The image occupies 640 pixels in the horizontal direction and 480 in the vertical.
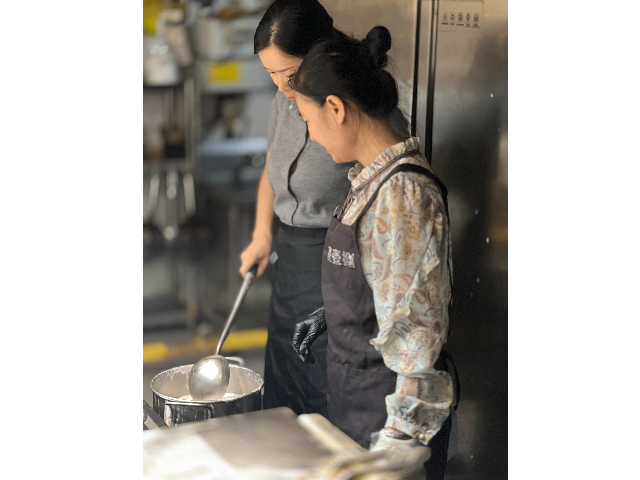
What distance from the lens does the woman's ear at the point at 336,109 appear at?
1383 mm

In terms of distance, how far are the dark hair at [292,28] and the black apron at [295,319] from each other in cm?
44

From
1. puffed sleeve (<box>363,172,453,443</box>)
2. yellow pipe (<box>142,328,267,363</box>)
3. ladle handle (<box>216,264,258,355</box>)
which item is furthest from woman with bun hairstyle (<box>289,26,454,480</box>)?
yellow pipe (<box>142,328,267,363</box>)

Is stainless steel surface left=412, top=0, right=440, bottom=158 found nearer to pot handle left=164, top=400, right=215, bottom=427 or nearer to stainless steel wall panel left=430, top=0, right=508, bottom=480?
stainless steel wall panel left=430, top=0, right=508, bottom=480

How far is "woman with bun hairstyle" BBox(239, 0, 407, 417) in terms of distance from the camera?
5.27 ft

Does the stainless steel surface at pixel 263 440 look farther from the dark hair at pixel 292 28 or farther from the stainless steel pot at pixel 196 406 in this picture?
the dark hair at pixel 292 28

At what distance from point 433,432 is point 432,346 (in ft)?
0.48

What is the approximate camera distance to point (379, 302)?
133 centimetres

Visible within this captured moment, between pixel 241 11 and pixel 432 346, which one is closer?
pixel 432 346

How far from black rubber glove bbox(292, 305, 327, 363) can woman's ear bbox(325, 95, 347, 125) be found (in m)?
0.45

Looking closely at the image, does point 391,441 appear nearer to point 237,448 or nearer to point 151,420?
point 237,448

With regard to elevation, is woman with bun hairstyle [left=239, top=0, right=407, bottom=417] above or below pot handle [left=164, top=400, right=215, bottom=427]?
above

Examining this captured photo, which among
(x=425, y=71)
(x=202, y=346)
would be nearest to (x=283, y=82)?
(x=425, y=71)
